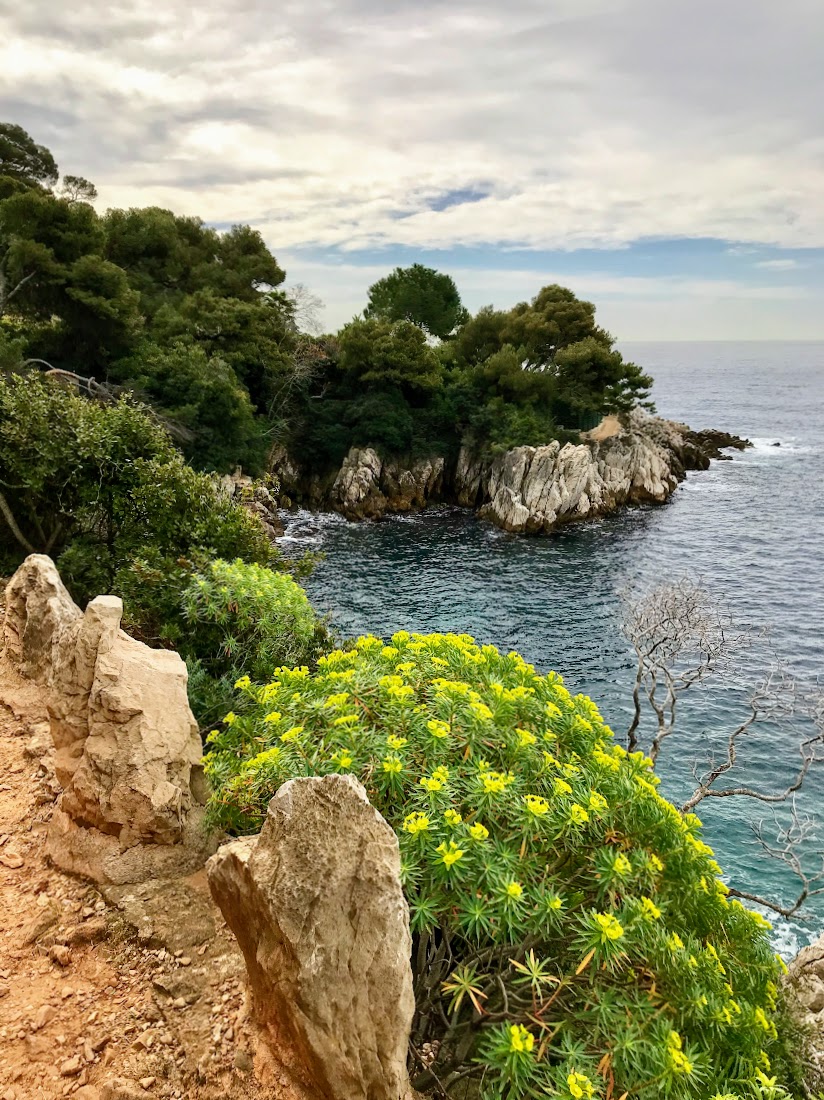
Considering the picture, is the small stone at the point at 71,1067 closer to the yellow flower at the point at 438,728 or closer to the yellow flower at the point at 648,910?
the yellow flower at the point at 438,728

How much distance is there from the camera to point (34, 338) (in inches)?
1444

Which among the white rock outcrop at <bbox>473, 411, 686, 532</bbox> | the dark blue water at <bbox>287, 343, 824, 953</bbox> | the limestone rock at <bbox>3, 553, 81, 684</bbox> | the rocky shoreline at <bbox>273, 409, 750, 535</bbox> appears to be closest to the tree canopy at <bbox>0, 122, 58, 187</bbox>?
the rocky shoreline at <bbox>273, 409, 750, 535</bbox>

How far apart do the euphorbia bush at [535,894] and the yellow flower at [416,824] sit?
0.05 feet

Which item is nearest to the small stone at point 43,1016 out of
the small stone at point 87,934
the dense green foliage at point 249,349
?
the small stone at point 87,934

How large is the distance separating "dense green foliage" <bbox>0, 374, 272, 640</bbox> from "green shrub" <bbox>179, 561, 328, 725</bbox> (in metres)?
2.44

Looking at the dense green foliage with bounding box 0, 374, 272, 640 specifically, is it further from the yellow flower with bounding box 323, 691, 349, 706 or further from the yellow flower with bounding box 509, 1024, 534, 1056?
the yellow flower with bounding box 509, 1024, 534, 1056

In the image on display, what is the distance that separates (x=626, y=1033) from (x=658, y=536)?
39.2 m

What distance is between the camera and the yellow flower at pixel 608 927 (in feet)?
12.7

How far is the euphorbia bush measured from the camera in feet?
13.2

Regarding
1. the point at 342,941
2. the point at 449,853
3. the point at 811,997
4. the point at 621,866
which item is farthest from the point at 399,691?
the point at 811,997

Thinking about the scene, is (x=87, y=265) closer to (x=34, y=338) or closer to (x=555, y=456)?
(x=34, y=338)

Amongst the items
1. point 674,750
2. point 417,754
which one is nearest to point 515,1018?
point 417,754

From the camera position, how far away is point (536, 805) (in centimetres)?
435

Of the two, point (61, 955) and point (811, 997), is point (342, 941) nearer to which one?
point (61, 955)
